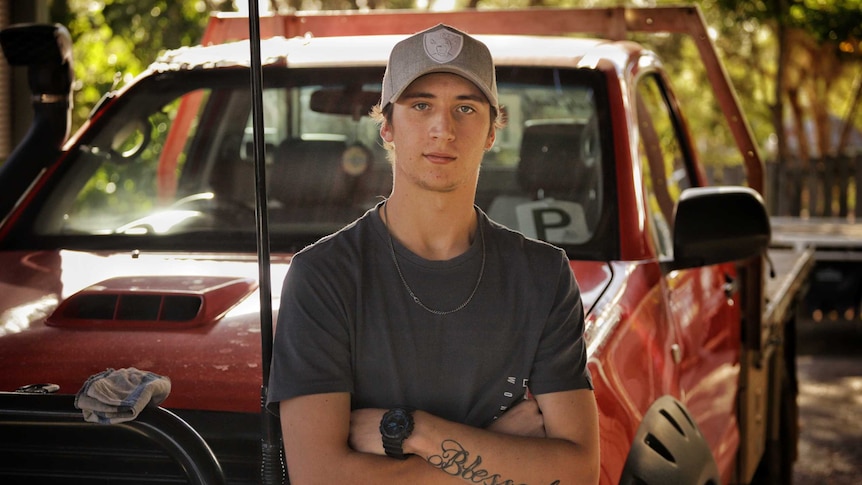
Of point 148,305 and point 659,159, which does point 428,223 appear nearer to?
point 148,305

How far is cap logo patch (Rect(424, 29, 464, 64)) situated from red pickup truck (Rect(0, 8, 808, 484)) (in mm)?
374

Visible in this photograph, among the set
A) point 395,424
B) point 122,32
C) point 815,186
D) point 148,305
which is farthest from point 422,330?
point 815,186

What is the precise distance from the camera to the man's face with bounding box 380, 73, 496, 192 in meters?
2.08

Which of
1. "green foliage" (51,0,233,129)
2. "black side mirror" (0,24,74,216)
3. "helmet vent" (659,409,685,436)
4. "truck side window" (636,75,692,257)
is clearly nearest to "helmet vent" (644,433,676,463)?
"helmet vent" (659,409,685,436)

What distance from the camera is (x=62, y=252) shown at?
3.19 metres

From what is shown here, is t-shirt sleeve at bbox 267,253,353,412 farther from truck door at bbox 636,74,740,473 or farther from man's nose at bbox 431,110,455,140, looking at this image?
truck door at bbox 636,74,740,473

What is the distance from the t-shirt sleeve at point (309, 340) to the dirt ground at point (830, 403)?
5.58 meters

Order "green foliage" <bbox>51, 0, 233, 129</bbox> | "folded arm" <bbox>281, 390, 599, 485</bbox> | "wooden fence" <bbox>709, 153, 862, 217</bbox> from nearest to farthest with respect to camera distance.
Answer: "folded arm" <bbox>281, 390, 599, 485</bbox>
"green foliage" <bbox>51, 0, 233, 129</bbox>
"wooden fence" <bbox>709, 153, 862, 217</bbox>

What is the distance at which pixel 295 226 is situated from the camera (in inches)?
117

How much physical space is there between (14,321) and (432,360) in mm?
988

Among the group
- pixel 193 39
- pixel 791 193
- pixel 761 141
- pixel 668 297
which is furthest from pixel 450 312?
pixel 761 141

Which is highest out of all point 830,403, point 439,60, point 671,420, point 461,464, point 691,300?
point 439,60

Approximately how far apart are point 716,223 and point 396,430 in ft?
4.96

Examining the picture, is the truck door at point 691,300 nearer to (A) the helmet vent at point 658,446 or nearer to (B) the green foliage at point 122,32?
(A) the helmet vent at point 658,446
